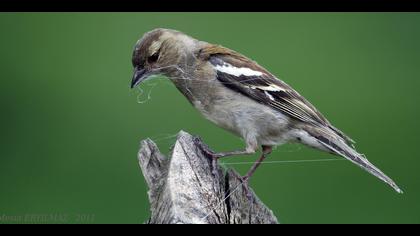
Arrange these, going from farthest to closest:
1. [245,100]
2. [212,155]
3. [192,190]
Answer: [245,100]
[212,155]
[192,190]

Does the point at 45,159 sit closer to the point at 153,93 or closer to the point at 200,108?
the point at 153,93

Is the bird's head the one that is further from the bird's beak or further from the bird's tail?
the bird's tail

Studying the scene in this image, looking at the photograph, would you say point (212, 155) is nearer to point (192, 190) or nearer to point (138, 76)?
point (192, 190)

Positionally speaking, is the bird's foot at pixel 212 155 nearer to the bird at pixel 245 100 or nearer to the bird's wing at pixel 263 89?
the bird at pixel 245 100

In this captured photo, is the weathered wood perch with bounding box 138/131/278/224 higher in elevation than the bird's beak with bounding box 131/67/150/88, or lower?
higher

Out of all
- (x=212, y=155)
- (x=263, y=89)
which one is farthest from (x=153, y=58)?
(x=212, y=155)

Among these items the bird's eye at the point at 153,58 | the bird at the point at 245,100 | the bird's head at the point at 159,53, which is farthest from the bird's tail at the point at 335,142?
the bird's eye at the point at 153,58

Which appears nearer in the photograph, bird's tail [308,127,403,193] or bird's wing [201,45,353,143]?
bird's tail [308,127,403,193]

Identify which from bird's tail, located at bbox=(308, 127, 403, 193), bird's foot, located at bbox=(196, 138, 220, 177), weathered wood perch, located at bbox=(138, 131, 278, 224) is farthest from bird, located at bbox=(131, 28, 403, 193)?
weathered wood perch, located at bbox=(138, 131, 278, 224)
